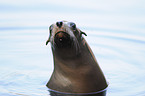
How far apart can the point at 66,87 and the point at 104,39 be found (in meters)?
3.67

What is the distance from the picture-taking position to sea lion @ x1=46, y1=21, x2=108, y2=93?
573 centimetres

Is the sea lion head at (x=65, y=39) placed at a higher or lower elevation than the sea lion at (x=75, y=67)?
higher

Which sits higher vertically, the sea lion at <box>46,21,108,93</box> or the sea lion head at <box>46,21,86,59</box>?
the sea lion head at <box>46,21,86,59</box>

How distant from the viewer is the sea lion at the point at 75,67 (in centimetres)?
573

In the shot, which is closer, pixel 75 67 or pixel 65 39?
pixel 65 39

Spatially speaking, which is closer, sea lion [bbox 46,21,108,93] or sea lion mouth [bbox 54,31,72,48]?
sea lion mouth [bbox 54,31,72,48]

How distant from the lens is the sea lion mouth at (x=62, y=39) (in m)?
5.50

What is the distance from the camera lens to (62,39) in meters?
5.53

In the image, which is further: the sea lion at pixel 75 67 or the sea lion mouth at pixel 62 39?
the sea lion at pixel 75 67

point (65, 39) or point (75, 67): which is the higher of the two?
point (65, 39)

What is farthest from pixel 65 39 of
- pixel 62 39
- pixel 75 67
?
pixel 75 67

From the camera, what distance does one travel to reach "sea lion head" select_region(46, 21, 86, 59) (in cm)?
552

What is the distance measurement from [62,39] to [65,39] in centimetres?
4

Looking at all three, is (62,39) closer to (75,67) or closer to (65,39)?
(65,39)
